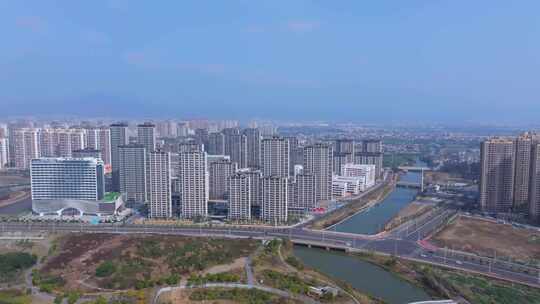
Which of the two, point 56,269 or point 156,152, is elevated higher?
point 156,152

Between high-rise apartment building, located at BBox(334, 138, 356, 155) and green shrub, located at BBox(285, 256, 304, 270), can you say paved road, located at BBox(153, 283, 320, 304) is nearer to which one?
green shrub, located at BBox(285, 256, 304, 270)

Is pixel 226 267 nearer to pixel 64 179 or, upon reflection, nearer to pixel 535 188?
pixel 64 179

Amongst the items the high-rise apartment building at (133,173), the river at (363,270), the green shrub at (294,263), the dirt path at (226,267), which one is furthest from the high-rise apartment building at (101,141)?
the green shrub at (294,263)

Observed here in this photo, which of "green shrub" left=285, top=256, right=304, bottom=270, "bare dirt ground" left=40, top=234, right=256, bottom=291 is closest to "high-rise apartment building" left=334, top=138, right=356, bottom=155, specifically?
"bare dirt ground" left=40, top=234, right=256, bottom=291

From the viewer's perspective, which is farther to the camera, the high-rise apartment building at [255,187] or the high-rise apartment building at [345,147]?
the high-rise apartment building at [345,147]

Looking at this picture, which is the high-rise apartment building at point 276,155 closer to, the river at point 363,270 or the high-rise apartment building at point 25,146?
the river at point 363,270

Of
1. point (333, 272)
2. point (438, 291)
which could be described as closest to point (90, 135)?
point (333, 272)

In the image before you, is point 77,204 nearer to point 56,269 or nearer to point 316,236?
point 56,269
